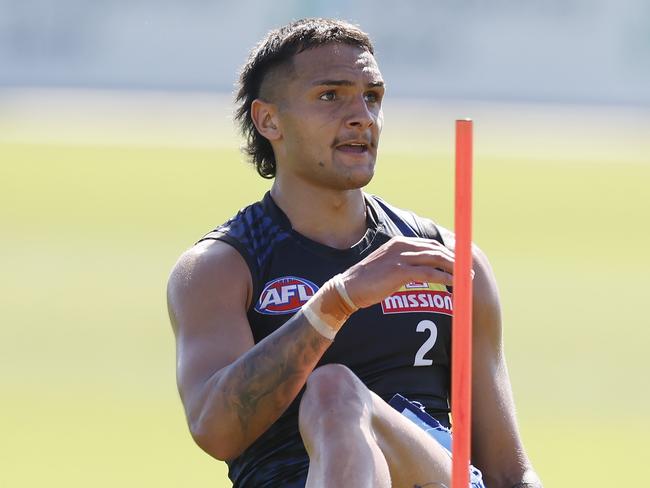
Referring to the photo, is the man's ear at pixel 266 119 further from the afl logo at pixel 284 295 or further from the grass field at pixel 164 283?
the grass field at pixel 164 283

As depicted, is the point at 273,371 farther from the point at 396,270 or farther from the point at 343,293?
the point at 396,270

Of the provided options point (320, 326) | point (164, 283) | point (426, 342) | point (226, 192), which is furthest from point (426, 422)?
point (226, 192)

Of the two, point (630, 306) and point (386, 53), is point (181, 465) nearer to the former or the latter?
point (630, 306)

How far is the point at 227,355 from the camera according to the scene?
362cm

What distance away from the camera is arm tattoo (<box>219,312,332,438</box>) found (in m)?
3.42

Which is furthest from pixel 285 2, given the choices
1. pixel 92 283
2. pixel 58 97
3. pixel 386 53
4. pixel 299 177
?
pixel 299 177

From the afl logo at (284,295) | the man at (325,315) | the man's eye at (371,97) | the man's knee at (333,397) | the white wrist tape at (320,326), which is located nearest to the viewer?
the man's knee at (333,397)

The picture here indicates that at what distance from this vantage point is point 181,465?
632cm

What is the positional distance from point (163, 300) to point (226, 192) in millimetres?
4017

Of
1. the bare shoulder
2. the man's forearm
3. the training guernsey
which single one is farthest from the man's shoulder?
the man's forearm

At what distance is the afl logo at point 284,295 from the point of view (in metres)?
3.80

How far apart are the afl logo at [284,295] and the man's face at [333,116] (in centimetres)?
34

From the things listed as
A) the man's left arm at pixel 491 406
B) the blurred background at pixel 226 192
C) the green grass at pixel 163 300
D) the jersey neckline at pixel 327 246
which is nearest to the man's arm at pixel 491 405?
the man's left arm at pixel 491 406

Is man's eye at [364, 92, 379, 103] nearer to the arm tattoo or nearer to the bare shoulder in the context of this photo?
the bare shoulder
